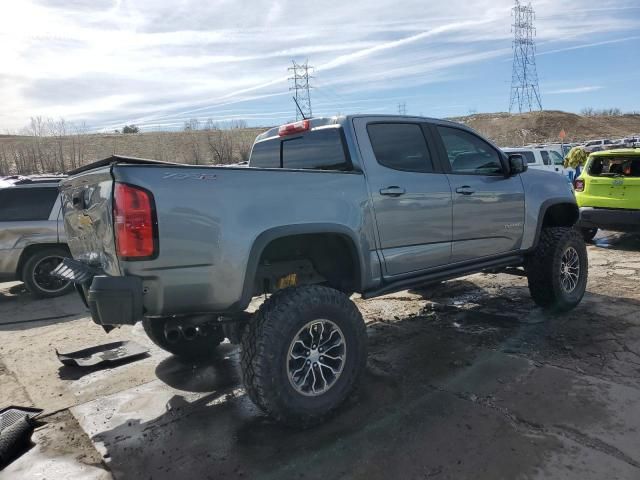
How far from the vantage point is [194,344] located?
184 inches

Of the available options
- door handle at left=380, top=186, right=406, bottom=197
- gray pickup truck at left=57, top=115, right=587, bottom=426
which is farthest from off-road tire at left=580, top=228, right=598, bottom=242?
door handle at left=380, top=186, right=406, bottom=197

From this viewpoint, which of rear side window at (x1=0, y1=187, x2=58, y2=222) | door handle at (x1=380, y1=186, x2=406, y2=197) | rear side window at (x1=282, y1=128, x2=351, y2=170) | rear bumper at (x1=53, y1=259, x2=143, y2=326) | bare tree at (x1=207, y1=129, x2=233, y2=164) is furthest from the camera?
bare tree at (x1=207, y1=129, x2=233, y2=164)

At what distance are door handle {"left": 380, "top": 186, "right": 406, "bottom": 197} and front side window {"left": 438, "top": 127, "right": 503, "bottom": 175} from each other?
82cm

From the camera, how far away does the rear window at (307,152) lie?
412cm

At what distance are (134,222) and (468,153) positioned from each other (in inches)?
129

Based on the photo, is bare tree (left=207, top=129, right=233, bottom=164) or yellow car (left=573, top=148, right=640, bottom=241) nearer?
yellow car (left=573, top=148, right=640, bottom=241)

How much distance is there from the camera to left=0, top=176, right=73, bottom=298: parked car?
7.50 metres

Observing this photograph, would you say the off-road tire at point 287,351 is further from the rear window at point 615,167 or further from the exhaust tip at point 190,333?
the rear window at point 615,167

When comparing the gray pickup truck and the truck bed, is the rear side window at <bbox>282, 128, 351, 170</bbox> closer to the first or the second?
the gray pickup truck

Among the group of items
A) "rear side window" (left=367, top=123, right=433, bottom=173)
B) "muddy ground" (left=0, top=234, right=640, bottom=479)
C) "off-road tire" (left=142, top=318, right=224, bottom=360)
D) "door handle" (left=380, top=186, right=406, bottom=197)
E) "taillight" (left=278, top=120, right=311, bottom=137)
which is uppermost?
"taillight" (left=278, top=120, right=311, bottom=137)

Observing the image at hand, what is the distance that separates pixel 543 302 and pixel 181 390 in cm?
384

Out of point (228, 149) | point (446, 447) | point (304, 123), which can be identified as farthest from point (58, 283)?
point (228, 149)

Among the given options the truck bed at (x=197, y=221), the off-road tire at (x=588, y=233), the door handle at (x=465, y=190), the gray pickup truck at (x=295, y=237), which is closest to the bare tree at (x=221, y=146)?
the off-road tire at (x=588, y=233)

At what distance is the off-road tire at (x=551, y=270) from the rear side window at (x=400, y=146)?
190 cm
